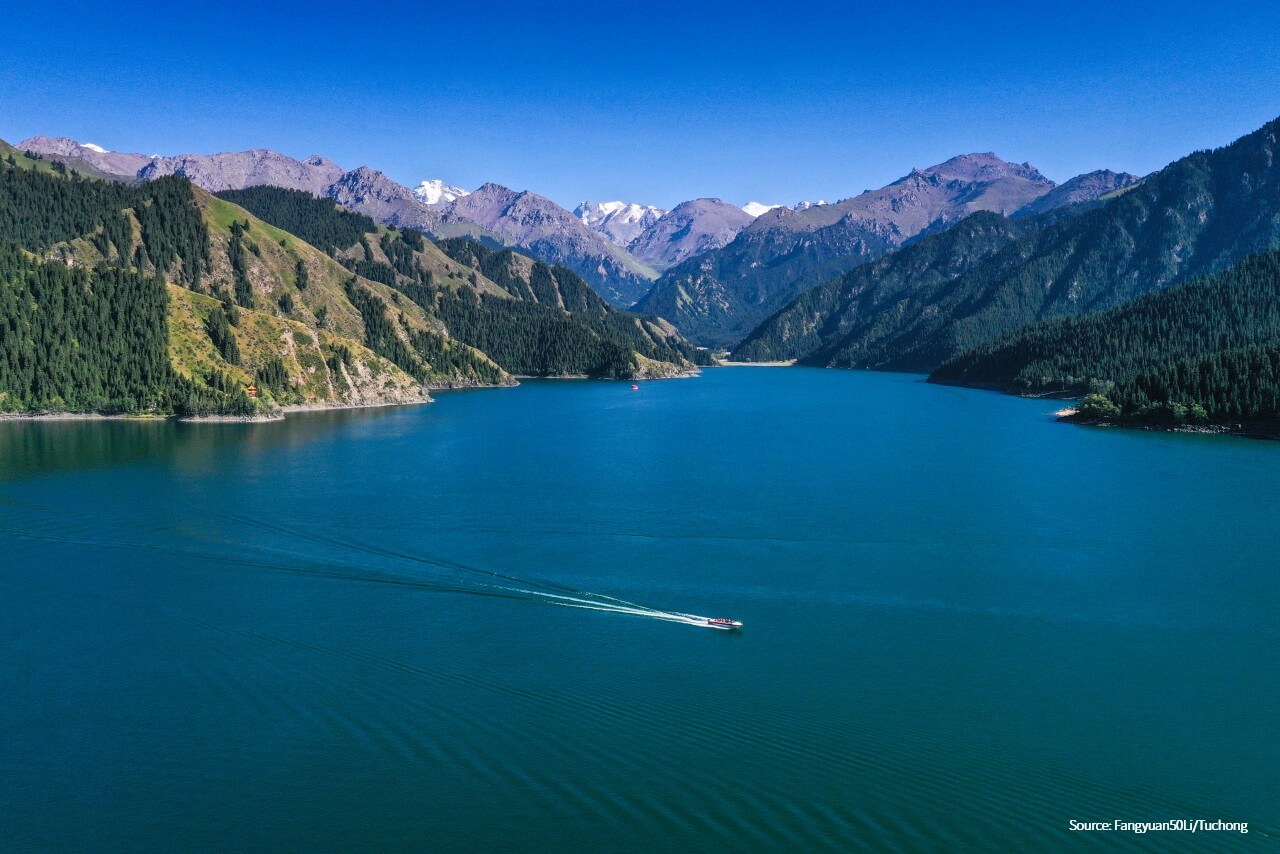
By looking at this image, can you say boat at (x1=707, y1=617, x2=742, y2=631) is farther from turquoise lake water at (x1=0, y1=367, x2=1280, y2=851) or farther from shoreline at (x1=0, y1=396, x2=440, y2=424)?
shoreline at (x1=0, y1=396, x2=440, y2=424)

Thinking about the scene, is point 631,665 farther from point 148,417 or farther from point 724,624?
point 148,417

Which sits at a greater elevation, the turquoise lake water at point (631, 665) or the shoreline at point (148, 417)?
the shoreline at point (148, 417)

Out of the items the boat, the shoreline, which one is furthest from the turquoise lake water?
the shoreline

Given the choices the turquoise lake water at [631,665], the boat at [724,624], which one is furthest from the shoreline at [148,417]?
the boat at [724,624]

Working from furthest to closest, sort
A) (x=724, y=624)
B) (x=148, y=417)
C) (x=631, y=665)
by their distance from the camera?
(x=148, y=417) → (x=724, y=624) → (x=631, y=665)

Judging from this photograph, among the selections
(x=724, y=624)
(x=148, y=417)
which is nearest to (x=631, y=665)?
(x=724, y=624)

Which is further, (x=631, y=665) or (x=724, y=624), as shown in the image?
(x=724, y=624)

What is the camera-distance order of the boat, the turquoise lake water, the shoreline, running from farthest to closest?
the shoreline
the boat
the turquoise lake water

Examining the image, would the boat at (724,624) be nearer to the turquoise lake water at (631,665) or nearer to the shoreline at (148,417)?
the turquoise lake water at (631,665)
